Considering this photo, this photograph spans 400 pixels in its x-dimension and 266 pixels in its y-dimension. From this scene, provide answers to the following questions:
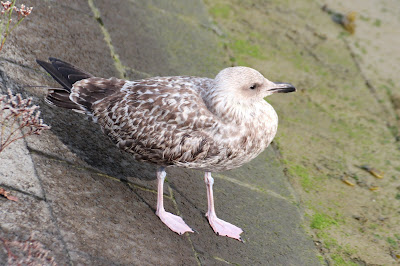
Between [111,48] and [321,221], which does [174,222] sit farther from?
[111,48]

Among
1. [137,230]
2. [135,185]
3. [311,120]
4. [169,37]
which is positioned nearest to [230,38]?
[169,37]

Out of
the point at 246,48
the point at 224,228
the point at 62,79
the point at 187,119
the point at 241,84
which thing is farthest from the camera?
the point at 246,48

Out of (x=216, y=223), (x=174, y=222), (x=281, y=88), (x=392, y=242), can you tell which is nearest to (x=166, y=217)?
(x=174, y=222)

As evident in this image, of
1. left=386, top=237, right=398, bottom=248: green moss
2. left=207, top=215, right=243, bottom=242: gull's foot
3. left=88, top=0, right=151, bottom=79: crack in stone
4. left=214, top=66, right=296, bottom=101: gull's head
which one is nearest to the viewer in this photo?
left=214, top=66, right=296, bottom=101: gull's head

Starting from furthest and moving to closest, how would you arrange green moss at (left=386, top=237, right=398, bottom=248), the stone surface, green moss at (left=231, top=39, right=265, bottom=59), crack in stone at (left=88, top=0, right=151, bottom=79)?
green moss at (left=231, top=39, right=265, bottom=59) < crack in stone at (left=88, top=0, right=151, bottom=79) < green moss at (left=386, top=237, right=398, bottom=248) < the stone surface

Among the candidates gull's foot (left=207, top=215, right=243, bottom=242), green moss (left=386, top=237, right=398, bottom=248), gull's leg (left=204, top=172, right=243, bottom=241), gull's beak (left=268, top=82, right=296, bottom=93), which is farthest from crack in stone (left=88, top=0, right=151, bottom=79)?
green moss (left=386, top=237, right=398, bottom=248)

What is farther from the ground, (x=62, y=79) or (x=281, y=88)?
(x=62, y=79)

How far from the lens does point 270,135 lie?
4668 mm

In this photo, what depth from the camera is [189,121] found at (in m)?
4.46

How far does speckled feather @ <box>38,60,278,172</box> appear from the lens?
4457mm

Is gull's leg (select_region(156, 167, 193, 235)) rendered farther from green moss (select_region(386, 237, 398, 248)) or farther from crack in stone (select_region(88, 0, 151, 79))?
green moss (select_region(386, 237, 398, 248))

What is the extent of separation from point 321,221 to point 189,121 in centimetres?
180

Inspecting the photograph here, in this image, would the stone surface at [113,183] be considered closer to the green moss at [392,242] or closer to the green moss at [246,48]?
the green moss at [246,48]

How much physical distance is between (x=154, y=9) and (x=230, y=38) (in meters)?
1.10
